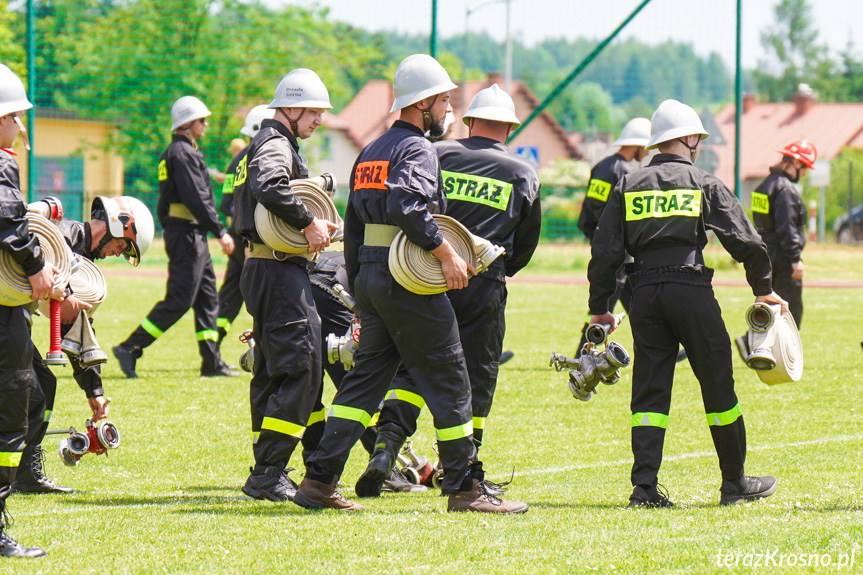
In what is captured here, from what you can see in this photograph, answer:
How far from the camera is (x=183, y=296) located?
427 inches

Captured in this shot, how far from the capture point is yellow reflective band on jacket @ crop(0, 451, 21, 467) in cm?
506

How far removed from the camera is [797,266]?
11.5m

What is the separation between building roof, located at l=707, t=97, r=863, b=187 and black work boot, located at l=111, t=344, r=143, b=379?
160 feet

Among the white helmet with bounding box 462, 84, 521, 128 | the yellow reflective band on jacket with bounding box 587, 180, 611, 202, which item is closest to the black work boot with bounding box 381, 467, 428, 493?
the white helmet with bounding box 462, 84, 521, 128

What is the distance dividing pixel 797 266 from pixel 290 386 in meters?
6.93

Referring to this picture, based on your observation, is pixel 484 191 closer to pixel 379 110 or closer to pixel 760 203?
pixel 760 203

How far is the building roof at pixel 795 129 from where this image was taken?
5844 centimetres

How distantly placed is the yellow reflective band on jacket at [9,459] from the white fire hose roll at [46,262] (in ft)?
2.17

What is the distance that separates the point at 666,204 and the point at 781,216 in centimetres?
579

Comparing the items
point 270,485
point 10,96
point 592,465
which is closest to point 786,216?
point 592,465

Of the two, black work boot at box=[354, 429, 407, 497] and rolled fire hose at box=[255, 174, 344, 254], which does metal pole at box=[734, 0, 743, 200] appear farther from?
black work boot at box=[354, 429, 407, 497]

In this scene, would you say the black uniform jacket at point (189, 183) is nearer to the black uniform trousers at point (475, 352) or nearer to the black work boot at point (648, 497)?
the black uniform trousers at point (475, 352)

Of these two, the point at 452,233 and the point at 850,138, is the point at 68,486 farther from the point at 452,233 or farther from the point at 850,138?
the point at 850,138

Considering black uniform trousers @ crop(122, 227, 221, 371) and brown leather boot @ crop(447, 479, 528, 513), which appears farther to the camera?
black uniform trousers @ crop(122, 227, 221, 371)
